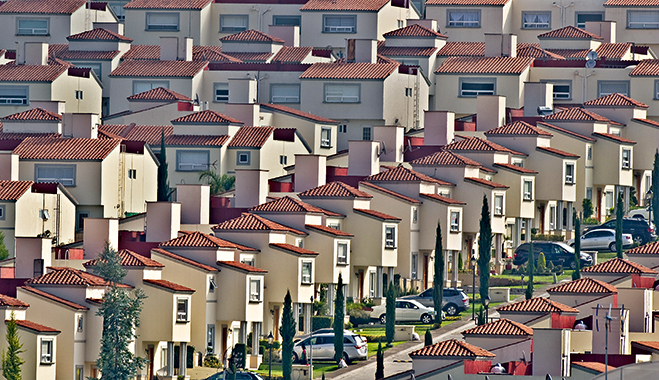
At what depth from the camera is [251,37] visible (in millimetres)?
146625

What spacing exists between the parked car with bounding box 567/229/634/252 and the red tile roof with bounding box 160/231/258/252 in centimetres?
2488

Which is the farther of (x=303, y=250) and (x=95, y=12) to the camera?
(x=95, y=12)

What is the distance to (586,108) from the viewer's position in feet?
424

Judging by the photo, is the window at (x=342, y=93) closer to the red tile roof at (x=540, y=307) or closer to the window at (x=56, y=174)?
the window at (x=56, y=174)

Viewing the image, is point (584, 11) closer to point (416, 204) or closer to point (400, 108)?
point (400, 108)

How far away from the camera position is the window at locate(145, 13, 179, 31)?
15475 cm

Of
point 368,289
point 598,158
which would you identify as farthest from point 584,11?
point 368,289

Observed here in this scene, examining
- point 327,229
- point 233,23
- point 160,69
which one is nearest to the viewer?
point 327,229

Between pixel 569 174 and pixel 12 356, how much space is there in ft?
158

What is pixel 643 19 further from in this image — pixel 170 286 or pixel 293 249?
pixel 170 286

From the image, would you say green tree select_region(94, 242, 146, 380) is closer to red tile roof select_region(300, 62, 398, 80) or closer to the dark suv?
the dark suv

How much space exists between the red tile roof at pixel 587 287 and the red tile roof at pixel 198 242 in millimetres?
16930

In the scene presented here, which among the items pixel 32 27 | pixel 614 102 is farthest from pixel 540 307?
pixel 32 27

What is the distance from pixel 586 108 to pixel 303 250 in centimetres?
3550
